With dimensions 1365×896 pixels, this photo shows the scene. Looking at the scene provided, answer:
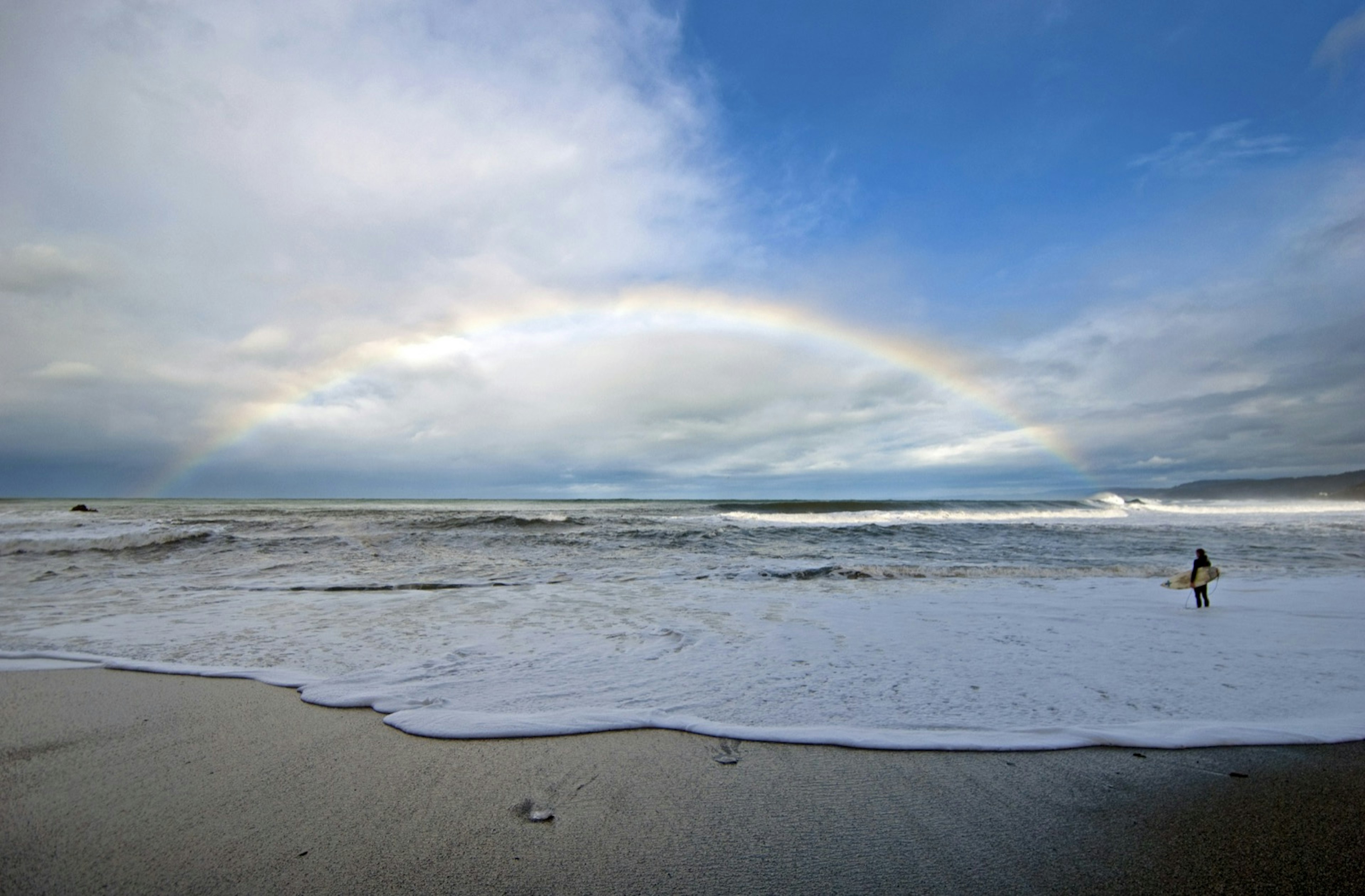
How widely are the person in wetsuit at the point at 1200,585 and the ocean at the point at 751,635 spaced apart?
0.27m

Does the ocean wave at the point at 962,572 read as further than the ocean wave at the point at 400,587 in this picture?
Yes

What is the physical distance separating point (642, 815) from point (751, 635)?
404 centimetres

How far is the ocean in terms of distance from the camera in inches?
163

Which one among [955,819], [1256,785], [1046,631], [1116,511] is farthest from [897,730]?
[1116,511]

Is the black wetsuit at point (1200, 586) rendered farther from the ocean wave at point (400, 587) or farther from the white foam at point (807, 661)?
the ocean wave at point (400, 587)

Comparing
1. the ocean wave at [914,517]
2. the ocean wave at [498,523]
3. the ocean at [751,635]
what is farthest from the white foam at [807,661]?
the ocean wave at [914,517]

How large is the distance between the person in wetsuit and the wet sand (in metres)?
5.74

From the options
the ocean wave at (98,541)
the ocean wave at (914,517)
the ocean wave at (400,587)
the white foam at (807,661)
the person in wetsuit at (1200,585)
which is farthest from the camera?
the ocean wave at (914,517)

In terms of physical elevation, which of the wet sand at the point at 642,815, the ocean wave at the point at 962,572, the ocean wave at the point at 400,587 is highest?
the ocean wave at the point at 962,572

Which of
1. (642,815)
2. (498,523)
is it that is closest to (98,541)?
(498,523)

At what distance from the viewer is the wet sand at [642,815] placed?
7.63ft

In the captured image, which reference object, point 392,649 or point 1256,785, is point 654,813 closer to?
point 1256,785

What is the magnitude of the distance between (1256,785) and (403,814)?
4.23 m

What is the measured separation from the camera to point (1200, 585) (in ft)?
27.4
